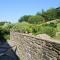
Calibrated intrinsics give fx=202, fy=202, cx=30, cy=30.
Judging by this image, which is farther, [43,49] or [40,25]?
[40,25]

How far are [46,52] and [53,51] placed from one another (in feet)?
2.34

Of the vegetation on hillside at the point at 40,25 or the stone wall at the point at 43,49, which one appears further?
the vegetation on hillside at the point at 40,25

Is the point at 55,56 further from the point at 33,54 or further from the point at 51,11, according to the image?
the point at 51,11

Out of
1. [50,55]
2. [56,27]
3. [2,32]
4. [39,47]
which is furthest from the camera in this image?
[2,32]

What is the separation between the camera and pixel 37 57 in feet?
28.9

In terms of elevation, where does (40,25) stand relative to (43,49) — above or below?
above

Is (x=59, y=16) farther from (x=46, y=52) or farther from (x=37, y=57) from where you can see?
(x=46, y=52)

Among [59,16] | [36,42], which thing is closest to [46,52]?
[36,42]

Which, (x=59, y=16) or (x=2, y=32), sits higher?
(x=59, y=16)

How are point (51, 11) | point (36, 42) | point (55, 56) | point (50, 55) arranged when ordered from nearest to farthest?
point (55, 56) → point (50, 55) → point (36, 42) → point (51, 11)

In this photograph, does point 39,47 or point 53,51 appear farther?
point 39,47

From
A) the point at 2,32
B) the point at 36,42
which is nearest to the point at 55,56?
the point at 36,42

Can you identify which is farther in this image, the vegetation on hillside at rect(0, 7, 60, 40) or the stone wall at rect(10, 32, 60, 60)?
the vegetation on hillside at rect(0, 7, 60, 40)

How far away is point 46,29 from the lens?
38.3ft
